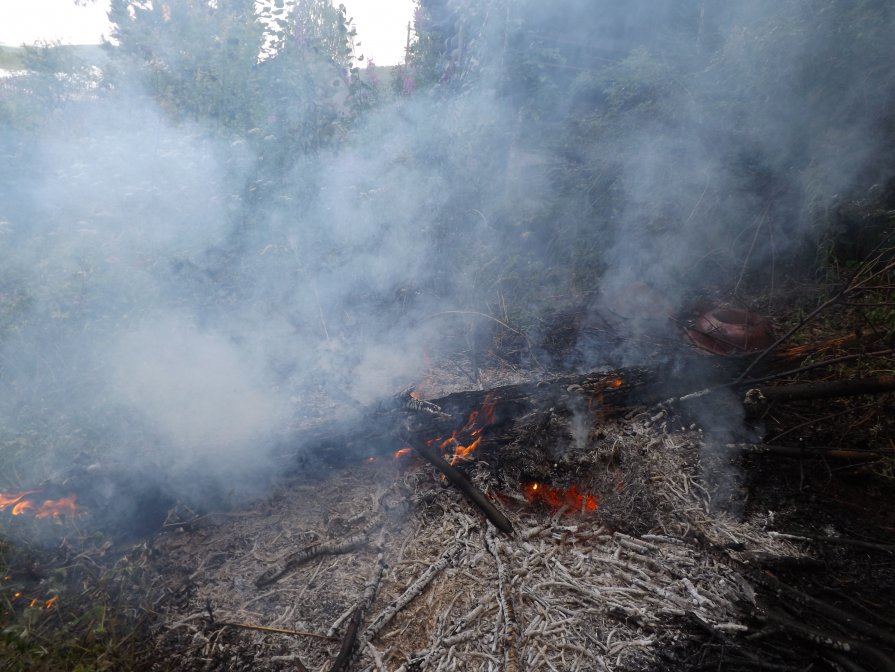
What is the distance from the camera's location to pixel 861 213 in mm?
5219

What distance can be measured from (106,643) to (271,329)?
3600 mm

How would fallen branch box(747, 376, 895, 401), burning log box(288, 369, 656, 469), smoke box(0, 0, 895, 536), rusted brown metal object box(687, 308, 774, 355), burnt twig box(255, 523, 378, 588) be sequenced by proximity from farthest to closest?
1. smoke box(0, 0, 895, 536)
2. rusted brown metal object box(687, 308, 774, 355)
3. burning log box(288, 369, 656, 469)
4. fallen branch box(747, 376, 895, 401)
5. burnt twig box(255, 523, 378, 588)

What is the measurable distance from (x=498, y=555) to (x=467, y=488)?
53cm

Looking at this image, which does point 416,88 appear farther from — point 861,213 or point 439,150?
point 861,213

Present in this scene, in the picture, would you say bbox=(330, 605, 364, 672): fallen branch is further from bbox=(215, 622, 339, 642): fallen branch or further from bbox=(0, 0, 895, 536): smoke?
bbox=(0, 0, 895, 536): smoke

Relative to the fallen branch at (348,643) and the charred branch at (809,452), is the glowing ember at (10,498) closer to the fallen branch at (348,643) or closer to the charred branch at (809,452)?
the fallen branch at (348,643)

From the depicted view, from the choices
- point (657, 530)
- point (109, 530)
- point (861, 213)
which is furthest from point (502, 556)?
point (861, 213)

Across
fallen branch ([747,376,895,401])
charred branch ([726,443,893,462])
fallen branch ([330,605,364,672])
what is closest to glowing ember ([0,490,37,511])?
fallen branch ([330,605,364,672])

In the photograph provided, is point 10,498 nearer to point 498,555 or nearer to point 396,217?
point 498,555

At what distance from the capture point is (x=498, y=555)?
2.75 metres

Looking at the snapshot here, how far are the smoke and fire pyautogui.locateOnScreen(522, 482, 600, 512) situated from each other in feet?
5.60

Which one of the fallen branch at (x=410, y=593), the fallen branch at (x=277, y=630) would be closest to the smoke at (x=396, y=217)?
the fallen branch at (x=277, y=630)

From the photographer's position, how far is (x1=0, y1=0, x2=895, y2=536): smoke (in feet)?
15.7

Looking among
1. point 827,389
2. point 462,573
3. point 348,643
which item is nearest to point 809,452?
point 827,389
